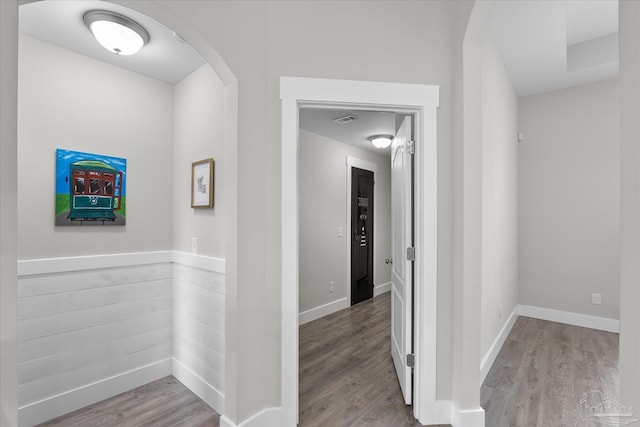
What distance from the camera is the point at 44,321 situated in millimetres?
2102

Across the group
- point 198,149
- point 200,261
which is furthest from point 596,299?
point 198,149

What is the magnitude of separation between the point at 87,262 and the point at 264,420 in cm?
162

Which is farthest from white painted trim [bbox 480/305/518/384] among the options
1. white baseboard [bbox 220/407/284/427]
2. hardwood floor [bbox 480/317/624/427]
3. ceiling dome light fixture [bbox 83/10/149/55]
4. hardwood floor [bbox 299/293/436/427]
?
ceiling dome light fixture [bbox 83/10/149/55]

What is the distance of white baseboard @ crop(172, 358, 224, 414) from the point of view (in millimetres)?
2207

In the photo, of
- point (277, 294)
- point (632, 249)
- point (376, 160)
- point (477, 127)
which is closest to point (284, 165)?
point (277, 294)

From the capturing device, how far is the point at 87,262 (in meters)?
2.26

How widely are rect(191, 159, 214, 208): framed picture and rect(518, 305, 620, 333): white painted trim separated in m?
4.10

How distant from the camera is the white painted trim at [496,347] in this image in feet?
8.52

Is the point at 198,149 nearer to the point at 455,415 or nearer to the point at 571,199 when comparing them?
the point at 455,415

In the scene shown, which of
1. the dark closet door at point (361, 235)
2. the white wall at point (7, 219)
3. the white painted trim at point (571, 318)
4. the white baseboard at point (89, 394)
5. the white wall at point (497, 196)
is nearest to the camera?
the white wall at point (7, 219)

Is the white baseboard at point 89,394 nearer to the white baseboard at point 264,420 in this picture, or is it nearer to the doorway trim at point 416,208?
the white baseboard at point 264,420

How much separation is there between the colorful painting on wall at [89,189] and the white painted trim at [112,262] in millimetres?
252

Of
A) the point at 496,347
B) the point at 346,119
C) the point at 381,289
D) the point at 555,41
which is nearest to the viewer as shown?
the point at 555,41

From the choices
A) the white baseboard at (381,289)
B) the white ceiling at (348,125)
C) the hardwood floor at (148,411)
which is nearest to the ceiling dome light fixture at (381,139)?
the white ceiling at (348,125)
